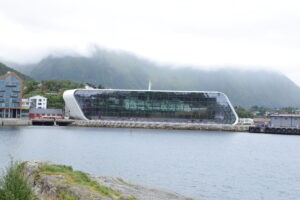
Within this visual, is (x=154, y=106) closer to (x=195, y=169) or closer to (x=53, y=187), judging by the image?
(x=195, y=169)

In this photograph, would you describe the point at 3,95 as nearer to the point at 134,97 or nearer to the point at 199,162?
the point at 134,97

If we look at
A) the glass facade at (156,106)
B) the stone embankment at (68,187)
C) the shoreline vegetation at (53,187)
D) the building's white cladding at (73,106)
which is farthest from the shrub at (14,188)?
the building's white cladding at (73,106)

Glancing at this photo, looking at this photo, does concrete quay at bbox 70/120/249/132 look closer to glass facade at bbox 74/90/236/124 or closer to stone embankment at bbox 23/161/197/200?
glass facade at bbox 74/90/236/124

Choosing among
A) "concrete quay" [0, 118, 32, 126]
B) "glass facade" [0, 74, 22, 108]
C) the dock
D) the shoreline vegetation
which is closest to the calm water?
the shoreline vegetation

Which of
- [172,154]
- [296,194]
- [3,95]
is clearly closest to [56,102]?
[3,95]

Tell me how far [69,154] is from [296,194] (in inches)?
985

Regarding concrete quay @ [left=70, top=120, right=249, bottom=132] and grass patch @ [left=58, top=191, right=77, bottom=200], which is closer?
grass patch @ [left=58, top=191, right=77, bottom=200]

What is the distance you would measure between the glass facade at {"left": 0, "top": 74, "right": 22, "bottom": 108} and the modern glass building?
15.5 m

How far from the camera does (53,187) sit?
55.5 ft

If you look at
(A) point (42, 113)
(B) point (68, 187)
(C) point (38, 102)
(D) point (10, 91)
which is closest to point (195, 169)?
(B) point (68, 187)

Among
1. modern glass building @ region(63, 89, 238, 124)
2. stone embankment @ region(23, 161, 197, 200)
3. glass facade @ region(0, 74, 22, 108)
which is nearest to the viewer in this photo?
stone embankment @ region(23, 161, 197, 200)

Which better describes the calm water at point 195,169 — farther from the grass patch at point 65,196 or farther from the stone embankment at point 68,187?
the grass patch at point 65,196

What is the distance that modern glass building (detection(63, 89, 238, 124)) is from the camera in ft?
385

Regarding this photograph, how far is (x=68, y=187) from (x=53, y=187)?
2.69 feet
